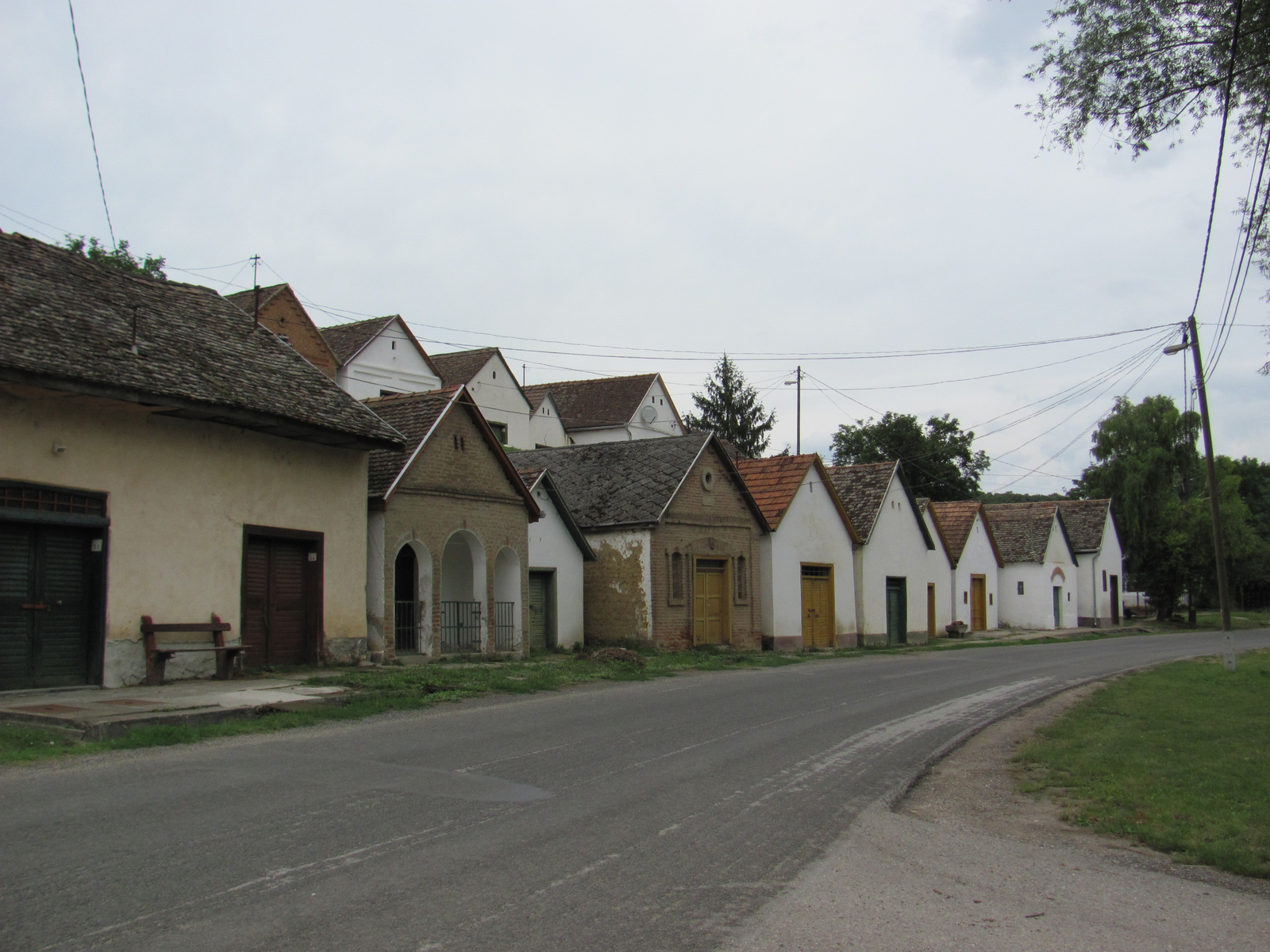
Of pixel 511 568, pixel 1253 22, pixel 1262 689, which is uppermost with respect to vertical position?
pixel 1253 22

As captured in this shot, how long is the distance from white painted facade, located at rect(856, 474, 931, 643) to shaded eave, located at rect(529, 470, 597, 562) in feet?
39.2

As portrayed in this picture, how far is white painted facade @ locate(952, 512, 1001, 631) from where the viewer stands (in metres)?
44.8

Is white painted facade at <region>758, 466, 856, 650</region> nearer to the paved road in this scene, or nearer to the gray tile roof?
the gray tile roof

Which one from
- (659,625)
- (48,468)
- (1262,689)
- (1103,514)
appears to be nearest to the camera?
(48,468)

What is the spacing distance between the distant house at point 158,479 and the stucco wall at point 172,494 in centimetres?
2

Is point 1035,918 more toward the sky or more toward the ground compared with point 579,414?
more toward the ground

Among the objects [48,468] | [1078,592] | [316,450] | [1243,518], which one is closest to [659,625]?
[316,450]

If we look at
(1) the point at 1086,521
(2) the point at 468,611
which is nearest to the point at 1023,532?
(1) the point at 1086,521

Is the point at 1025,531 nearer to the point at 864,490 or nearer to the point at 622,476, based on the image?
the point at 864,490

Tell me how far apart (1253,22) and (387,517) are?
51.5ft

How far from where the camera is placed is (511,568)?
81.0ft

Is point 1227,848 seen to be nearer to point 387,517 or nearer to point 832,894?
point 832,894

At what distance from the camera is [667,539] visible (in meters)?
28.8

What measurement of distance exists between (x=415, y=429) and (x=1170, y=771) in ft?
51.9
